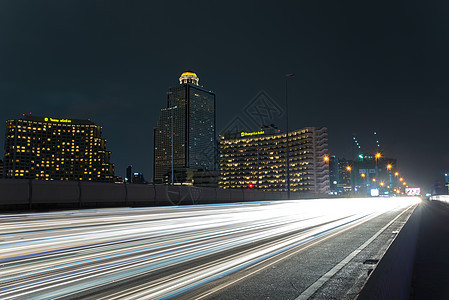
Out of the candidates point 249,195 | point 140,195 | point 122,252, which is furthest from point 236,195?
point 122,252

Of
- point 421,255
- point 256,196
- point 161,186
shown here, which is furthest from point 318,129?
point 421,255

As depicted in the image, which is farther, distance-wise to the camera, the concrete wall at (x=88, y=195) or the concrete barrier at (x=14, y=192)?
the concrete wall at (x=88, y=195)

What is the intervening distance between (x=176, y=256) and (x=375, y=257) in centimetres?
405

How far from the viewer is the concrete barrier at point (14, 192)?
1486 cm

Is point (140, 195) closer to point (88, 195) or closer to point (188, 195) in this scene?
point (88, 195)

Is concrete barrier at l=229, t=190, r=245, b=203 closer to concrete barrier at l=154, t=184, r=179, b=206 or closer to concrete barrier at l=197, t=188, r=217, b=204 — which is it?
concrete barrier at l=197, t=188, r=217, b=204

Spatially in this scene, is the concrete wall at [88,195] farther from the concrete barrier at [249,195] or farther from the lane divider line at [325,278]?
the lane divider line at [325,278]

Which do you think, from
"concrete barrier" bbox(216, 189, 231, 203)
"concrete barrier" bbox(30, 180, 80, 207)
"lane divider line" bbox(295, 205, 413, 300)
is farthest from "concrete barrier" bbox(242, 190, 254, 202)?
"lane divider line" bbox(295, 205, 413, 300)

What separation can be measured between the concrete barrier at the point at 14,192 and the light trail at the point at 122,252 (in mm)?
6367

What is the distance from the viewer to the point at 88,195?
18.6 metres

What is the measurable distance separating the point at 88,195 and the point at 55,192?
1.91 metres

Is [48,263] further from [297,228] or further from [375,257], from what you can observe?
[297,228]

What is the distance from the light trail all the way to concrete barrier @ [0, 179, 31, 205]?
637cm

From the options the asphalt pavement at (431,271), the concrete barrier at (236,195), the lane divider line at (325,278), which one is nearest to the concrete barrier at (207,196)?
the concrete barrier at (236,195)
